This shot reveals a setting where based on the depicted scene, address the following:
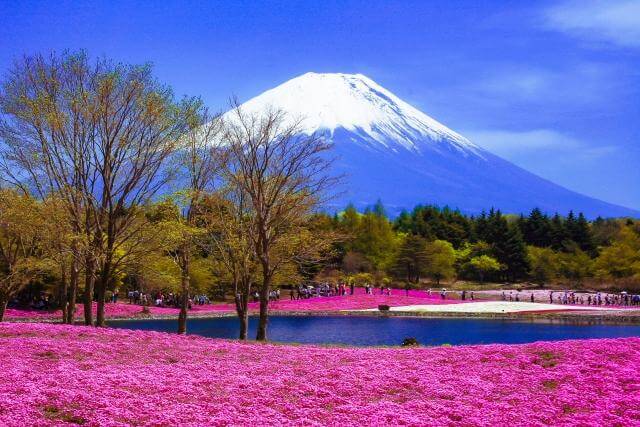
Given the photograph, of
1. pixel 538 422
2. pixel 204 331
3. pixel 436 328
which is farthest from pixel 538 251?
pixel 538 422

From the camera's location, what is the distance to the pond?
149 feet

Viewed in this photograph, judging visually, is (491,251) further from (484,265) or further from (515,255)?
(484,265)

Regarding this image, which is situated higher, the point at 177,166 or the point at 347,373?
the point at 177,166

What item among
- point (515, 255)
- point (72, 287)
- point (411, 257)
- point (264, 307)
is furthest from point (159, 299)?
point (515, 255)

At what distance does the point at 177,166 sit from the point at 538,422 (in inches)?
929

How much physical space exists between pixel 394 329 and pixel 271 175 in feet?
82.6

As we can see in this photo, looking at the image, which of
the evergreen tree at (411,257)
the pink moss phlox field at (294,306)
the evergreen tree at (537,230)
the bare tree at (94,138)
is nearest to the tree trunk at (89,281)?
the bare tree at (94,138)

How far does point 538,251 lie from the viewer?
108812 millimetres

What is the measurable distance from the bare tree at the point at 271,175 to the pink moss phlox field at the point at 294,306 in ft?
91.8

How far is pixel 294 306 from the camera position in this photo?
71.9m

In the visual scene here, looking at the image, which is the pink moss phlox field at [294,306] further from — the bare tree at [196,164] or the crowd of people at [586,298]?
the bare tree at [196,164]

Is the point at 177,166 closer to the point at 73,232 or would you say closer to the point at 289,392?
the point at 73,232

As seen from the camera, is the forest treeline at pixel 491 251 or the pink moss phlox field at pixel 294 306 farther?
the forest treeline at pixel 491 251

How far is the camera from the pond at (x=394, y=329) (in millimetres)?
45281
